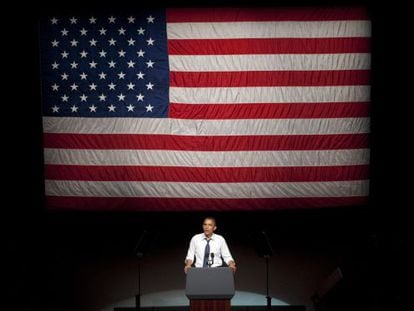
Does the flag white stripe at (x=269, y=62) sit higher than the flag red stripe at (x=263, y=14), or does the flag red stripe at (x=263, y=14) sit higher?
the flag red stripe at (x=263, y=14)

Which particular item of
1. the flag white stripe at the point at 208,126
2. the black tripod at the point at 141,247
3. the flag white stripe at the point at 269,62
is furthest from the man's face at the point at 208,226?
the flag white stripe at the point at 269,62

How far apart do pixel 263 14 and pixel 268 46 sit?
14.4 inches

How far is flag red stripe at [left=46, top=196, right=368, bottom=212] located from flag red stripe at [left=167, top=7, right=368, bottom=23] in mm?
2044

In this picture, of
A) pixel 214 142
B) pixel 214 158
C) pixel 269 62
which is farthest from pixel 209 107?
pixel 269 62

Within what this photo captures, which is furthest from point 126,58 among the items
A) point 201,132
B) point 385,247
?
point 385,247

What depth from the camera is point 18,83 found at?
5.46 meters

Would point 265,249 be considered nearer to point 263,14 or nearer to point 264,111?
point 264,111

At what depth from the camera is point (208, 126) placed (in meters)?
5.40

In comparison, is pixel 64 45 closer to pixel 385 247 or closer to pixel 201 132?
pixel 201 132

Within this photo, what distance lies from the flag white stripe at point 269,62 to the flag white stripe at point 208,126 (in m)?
0.59

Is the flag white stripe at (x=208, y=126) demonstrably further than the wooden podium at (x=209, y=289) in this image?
Yes

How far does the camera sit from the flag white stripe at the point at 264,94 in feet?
17.6

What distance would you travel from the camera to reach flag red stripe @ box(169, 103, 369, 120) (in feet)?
17.6

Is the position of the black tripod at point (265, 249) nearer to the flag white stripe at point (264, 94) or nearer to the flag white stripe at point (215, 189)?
the flag white stripe at point (215, 189)
